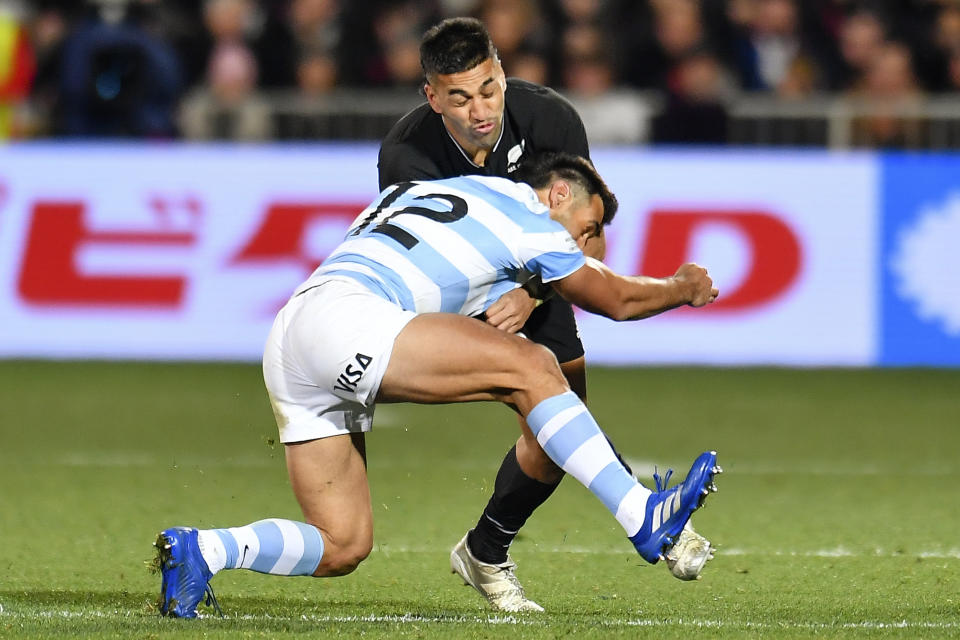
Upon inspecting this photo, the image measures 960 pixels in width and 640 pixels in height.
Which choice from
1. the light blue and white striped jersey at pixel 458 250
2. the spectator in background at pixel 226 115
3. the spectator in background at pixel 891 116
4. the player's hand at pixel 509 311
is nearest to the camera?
the light blue and white striped jersey at pixel 458 250

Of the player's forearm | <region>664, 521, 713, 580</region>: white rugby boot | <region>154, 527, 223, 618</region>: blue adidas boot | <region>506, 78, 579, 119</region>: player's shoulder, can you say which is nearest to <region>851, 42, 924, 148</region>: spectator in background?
<region>506, 78, 579, 119</region>: player's shoulder

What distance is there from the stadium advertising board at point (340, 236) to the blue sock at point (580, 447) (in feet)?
22.9

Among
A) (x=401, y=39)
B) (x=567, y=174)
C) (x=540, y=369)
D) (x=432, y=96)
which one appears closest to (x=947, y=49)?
(x=401, y=39)

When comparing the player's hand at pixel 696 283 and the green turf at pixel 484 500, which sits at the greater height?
the player's hand at pixel 696 283

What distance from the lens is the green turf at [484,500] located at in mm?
5414

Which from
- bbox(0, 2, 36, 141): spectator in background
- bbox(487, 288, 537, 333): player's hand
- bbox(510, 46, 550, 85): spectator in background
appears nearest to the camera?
bbox(487, 288, 537, 333): player's hand

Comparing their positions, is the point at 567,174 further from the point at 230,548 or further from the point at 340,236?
the point at 340,236

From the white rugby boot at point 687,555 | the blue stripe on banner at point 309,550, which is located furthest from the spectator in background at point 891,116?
the white rugby boot at point 687,555

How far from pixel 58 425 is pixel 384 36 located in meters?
4.78

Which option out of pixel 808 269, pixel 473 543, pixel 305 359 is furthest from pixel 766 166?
pixel 305 359

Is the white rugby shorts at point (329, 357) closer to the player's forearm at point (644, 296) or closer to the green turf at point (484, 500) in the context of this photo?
the green turf at point (484, 500)

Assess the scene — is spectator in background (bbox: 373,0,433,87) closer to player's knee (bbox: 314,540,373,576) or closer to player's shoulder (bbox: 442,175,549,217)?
player's shoulder (bbox: 442,175,549,217)

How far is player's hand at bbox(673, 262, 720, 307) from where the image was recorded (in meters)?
5.38

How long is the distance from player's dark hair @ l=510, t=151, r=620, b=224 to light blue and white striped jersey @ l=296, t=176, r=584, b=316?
16 centimetres
